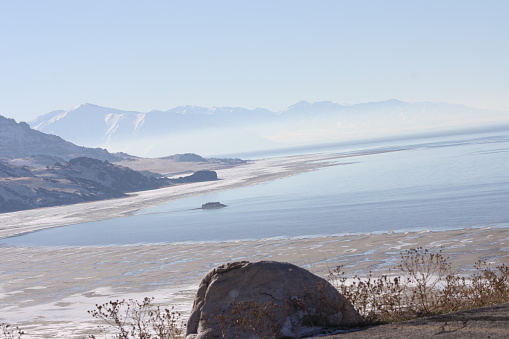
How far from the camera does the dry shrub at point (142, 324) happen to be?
901cm

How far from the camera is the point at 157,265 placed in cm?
2816

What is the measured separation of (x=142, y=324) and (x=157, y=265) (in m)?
14.5

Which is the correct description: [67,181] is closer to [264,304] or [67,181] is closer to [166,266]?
[166,266]

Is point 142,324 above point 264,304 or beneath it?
beneath

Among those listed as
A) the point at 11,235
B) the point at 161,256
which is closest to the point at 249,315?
the point at 161,256

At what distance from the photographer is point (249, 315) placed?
→ 27.7 ft

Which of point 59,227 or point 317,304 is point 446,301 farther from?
point 59,227

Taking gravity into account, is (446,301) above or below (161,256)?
above

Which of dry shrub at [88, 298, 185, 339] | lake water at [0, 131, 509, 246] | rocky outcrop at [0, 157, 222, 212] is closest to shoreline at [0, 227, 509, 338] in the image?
dry shrub at [88, 298, 185, 339]

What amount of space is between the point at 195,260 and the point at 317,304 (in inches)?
774

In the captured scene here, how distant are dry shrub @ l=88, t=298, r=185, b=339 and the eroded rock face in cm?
53

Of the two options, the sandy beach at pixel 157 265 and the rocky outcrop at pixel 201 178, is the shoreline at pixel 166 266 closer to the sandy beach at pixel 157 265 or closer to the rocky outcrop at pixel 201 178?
the sandy beach at pixel 157 265

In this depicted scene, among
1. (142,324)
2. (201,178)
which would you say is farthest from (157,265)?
(201,178)

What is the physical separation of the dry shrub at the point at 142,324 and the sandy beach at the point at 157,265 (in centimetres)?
103
